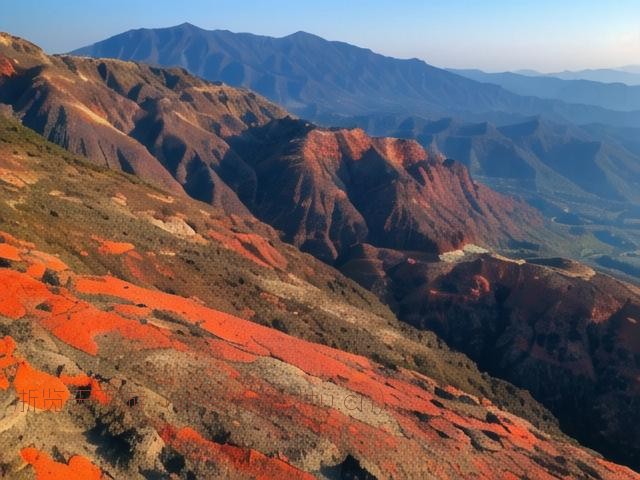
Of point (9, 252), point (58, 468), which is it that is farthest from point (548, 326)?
point (58, 468)

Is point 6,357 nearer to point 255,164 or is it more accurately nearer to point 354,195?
point 354,195

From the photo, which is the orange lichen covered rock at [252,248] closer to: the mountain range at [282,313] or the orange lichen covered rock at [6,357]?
the mountain range at [282,313]

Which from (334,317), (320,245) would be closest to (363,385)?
(334,317)

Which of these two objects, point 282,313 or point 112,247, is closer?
point 112,247

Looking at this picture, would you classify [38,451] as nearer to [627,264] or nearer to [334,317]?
[334,317]

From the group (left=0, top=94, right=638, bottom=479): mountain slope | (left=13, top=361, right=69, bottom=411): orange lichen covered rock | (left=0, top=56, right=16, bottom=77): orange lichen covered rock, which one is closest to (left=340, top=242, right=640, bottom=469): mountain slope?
(left=0, top=94, right=638, bottom=479): mountain slope

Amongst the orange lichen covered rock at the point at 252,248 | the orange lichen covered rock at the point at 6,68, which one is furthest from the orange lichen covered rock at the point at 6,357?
the orange lichen covered rock at the point at 6,68
